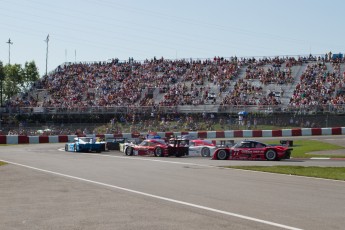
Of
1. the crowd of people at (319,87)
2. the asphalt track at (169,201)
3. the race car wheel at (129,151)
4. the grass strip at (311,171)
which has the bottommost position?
the asphalt track at (169,201)

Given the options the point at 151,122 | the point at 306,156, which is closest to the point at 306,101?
the point at 151,122

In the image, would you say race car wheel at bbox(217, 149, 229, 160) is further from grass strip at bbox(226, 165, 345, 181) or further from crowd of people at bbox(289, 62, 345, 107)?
crowd of people at bbox(289, 62, 345, 107)

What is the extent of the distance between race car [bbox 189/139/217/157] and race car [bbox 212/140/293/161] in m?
2.31

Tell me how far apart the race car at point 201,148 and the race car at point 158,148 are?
0.40 m

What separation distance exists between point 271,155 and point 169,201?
1500cm

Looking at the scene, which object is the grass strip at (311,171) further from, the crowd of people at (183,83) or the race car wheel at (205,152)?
the crowd of people at (183,83)

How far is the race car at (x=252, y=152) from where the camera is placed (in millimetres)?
26427

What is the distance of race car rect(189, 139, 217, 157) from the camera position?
30062mm

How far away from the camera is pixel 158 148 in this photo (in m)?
30.4

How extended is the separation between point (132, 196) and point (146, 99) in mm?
45580

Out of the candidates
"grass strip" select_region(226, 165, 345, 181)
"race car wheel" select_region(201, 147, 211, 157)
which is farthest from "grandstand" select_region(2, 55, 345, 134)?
"grass strip" select_region(226, 165, 345, 181)

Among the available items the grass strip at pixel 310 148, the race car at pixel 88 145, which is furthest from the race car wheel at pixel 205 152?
the race car at pixel 88 145

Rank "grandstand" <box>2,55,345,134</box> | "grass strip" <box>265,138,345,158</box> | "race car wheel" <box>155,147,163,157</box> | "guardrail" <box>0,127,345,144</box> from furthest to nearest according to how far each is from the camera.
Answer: "grandstand" <box>2,55,345,134</box>
"guardrail" <box>0,127,345,144</box>
"race car wheel" <box>155,147,163,157</box>
"grass strip" <box>265,138,345,158</box>

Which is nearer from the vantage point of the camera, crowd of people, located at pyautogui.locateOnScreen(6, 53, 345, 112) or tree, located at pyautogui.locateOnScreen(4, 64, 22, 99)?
crowd of people, located at pyautogui.locateOnScreen(6, 53, 345, 112)
